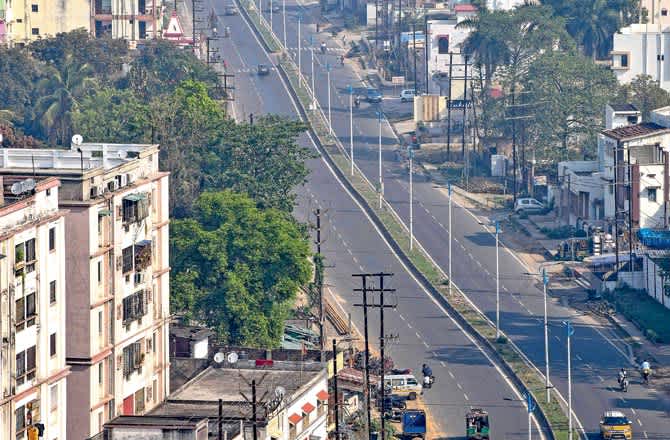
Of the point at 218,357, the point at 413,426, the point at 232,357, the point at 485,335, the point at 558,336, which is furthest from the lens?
the point at 558,336

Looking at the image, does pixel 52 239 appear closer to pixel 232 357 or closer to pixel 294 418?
pixel 294 418

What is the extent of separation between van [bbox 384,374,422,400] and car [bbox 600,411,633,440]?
41.9 feet

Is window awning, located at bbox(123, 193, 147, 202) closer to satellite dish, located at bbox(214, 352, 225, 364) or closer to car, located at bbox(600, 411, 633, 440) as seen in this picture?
satellite dish, located at bbox(214, 352, 225, 364)

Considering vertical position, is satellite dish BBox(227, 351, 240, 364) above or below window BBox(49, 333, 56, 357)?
below

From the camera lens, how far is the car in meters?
147

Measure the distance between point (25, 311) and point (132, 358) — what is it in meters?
15.9

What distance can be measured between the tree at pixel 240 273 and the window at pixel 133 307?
2610 centimetres

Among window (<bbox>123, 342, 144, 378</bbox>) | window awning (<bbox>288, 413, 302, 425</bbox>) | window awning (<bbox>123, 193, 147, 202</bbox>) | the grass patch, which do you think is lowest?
the grass patch

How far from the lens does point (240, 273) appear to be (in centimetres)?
15800

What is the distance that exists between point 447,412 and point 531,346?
1629 cm

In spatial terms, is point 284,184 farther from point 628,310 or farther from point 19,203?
point 19,203

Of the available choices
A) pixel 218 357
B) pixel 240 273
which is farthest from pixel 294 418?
pixel 240 273

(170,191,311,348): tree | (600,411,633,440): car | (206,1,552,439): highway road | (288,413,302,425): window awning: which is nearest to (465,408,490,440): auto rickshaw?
(206,1,552,439): highway road

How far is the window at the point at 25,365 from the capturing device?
110 m
